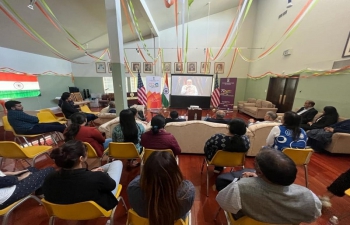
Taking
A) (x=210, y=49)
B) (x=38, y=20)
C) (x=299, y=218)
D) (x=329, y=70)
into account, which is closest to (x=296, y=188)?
(x=299, y=218)

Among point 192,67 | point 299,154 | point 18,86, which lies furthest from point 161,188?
point 192,67

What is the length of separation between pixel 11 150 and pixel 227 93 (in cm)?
741

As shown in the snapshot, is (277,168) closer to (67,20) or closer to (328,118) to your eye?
(328,118)

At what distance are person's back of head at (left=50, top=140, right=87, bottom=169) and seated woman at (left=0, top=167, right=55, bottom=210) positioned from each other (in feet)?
2.34

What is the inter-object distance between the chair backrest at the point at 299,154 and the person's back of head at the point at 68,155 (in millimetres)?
2075

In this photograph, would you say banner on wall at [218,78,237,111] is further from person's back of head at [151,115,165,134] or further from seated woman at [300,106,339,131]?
person's back of head at [151,115,165,134]

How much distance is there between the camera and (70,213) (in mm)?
901

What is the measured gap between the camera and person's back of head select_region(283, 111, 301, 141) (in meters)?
1.66

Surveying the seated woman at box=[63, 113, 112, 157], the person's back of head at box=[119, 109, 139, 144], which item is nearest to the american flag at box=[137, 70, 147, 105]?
the seated woman at box=[63, 113, 112, 157]

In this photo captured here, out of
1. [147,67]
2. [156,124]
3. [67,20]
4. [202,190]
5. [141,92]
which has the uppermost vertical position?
[67,20]

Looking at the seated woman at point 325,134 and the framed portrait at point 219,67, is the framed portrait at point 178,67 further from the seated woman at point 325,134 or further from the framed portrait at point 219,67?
the seated woman at point 325,134

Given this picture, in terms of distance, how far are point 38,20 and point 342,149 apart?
811 cm

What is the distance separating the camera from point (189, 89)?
24.6ft

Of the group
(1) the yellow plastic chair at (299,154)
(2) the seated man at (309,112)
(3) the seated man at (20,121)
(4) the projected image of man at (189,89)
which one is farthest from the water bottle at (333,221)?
(4) the projected image of man at (189,89)
